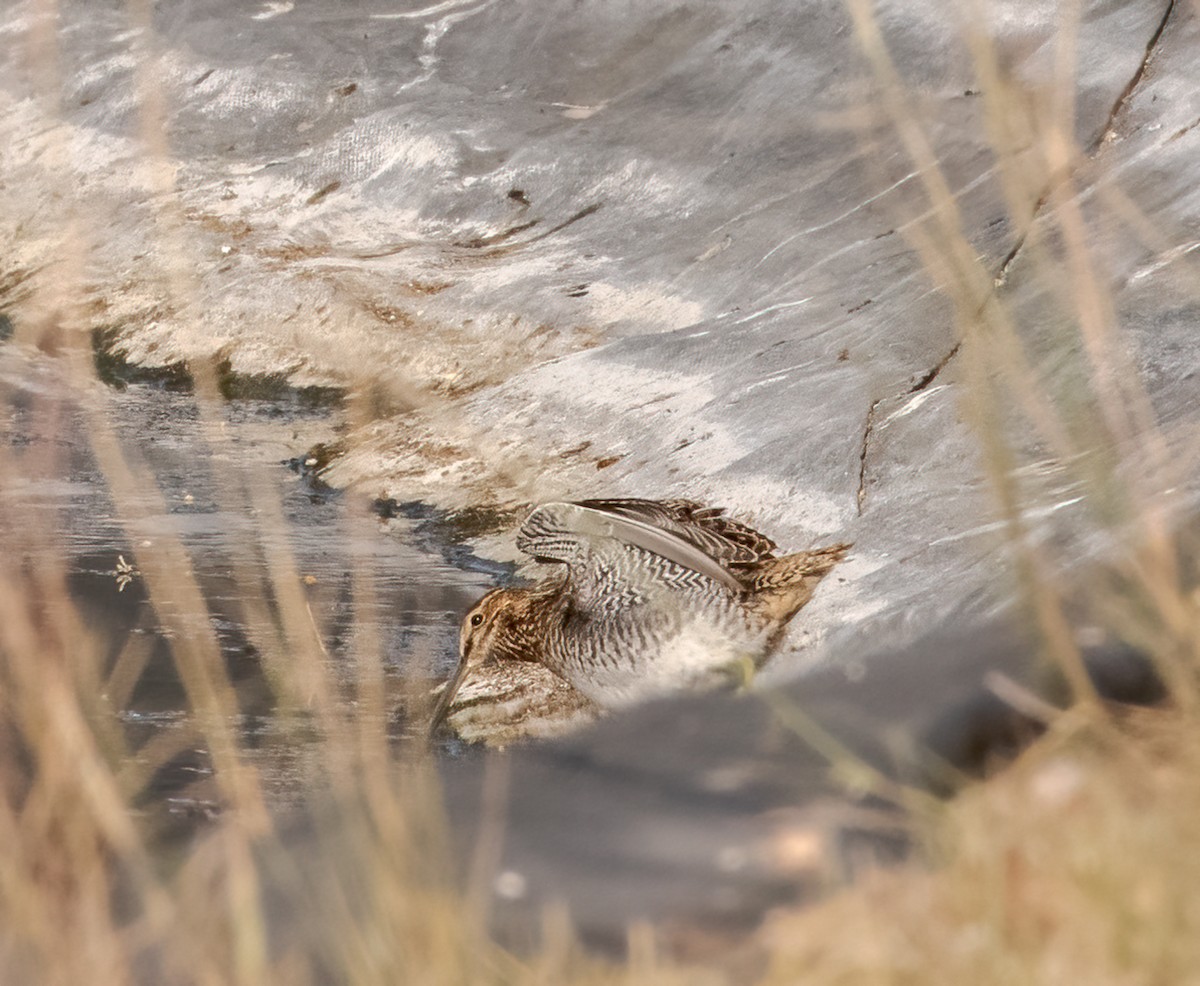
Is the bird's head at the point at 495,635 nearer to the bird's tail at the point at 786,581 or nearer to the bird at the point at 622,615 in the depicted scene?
the bird at the point at 622,615

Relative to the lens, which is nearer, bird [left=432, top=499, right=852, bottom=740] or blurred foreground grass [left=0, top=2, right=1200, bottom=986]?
blurred foreground grass [left=0, top=2, right=1200, bottom=986]

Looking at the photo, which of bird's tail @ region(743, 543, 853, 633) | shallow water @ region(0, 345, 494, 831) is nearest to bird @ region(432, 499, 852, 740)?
bird's tail @ region(743, 543, 853, 633)

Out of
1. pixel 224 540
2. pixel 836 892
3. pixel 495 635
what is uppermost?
pixel 836 892

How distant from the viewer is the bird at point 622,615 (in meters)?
2.38

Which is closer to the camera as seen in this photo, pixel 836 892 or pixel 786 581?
pixel 836 892

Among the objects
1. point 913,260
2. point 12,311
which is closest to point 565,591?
point 913,260

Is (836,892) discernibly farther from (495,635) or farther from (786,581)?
(495,635)

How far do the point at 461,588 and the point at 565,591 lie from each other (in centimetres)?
26

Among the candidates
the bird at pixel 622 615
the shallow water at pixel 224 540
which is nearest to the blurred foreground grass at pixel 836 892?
the shallow water at pixel 224 540

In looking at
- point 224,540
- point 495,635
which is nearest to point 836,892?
point 495,635

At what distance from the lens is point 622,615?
2.68 metres

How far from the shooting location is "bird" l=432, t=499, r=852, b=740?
2.38m

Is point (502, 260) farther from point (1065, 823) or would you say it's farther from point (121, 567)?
point (1065, 823)

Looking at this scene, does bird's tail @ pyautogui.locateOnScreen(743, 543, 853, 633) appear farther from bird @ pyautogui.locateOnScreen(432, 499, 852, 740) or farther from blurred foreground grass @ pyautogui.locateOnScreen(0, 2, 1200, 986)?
blurred foreground grass @ pyautogui.locateOnScreen(0, 2, 1200, 986)
